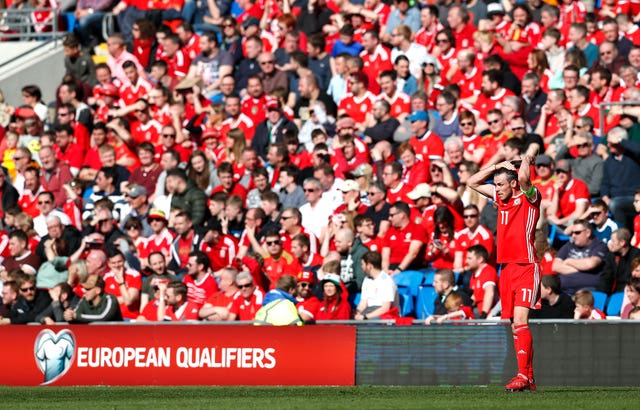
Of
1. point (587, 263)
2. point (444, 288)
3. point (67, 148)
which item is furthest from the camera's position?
point (67, 148)

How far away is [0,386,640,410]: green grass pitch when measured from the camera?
37.0 ft

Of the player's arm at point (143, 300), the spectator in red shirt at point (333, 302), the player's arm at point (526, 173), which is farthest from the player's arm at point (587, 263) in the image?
the player's arm at point (143, 300)

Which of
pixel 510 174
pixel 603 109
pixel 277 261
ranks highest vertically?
pixel 603 109

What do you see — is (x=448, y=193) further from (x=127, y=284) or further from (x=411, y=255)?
(x=127, y=284)

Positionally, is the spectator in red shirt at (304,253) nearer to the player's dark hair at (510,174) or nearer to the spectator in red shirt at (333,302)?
the spectator in red shirt at (333,302)

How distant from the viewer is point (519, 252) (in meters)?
12.5

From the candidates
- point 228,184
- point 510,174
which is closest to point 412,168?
point 228,184

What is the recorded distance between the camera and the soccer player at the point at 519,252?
12.3 meters

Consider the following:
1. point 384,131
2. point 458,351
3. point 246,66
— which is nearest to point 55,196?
point 246,66

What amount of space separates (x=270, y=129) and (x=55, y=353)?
6033mm

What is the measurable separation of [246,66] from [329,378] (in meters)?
8.27

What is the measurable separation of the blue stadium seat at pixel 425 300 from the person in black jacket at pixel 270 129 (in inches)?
177

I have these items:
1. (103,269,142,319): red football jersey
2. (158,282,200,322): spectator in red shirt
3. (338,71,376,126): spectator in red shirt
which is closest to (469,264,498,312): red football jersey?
(158,282,200,322): spectator in red shirt

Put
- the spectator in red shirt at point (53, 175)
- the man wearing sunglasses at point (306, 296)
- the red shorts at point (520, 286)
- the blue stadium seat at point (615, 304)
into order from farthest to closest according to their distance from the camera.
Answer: the spectator in red shirt at point (53, 175) → the man wearing sunglasses at point (306, 296) → the blue stadium seat at point (615, 304) → the red shorts at point (520, 286)
